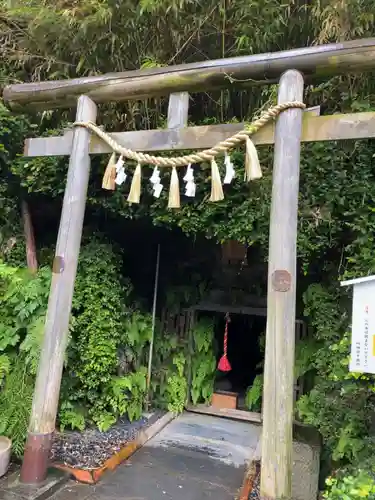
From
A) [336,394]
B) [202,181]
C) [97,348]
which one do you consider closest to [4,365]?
[97,348]

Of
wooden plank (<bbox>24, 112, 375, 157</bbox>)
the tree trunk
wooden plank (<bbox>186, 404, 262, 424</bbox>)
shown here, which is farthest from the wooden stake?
wooden plank (<bbox>186, 404, 262, 424</bbox>)

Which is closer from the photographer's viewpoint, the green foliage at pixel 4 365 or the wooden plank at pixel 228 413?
the green foliage at pixel 4 365

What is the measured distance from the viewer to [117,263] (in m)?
5.80

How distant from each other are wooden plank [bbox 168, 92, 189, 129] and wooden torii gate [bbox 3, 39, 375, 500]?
10 millimetres

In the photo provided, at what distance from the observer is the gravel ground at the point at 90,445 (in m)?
4.50

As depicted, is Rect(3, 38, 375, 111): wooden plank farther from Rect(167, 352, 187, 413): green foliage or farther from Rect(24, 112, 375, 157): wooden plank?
Rect(167, 352, 187, 413): green foliage

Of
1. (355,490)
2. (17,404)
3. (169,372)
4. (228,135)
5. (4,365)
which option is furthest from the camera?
(169,372)

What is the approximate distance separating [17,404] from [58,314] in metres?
1.24

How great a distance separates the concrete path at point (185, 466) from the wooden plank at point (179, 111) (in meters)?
3.79

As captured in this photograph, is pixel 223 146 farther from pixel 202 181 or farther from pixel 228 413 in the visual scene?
pixel 228 413

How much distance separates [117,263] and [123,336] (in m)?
1.03

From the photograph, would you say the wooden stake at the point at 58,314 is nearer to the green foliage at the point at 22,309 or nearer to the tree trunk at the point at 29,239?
the green foliage at the point at 22,309

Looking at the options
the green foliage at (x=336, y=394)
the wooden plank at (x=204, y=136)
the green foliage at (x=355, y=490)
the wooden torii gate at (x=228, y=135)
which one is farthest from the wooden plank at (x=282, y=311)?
the green foliage at (x=336, y=394)

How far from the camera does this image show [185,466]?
487 centimetres
